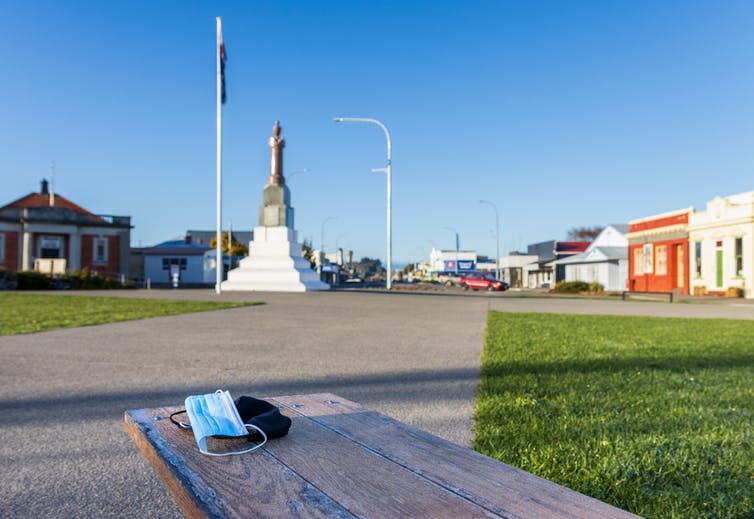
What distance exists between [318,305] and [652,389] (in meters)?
13.8

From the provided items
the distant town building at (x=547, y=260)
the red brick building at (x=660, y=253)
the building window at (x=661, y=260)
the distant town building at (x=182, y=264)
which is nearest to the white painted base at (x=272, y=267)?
the red brick building at (x=660, y=253)

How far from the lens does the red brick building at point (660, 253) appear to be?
37406 millimetres

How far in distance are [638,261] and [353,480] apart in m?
45.5

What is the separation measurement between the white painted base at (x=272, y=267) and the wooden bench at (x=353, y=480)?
27.0 metres

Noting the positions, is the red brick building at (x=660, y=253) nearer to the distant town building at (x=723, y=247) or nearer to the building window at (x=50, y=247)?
the distant town building at (x=723, y=247)

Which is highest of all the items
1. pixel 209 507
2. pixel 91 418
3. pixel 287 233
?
pixel 287 233

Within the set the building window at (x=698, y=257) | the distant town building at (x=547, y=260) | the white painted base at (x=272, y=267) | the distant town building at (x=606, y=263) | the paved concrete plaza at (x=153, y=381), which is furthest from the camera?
the distant town building at (x=547, y=260)

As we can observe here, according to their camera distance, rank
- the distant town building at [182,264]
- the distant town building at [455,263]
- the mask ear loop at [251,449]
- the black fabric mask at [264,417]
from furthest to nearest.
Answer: the distant town building at [455,263] < the distant town building at [182,264] < the black fabric mask at [264,417] < the mask ear loop at [251,449]

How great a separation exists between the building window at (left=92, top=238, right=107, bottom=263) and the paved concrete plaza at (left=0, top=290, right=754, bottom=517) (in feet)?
137

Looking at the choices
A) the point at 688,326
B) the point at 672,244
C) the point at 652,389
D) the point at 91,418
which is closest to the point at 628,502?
the point at 652,389

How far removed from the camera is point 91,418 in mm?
4570

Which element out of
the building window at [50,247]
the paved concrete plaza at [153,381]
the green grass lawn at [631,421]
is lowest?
the paved concrete plaza at [153,381]

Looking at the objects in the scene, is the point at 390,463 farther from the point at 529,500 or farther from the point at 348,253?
the point at 348,253

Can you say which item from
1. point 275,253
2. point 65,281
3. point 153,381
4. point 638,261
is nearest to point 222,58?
point 275,253
